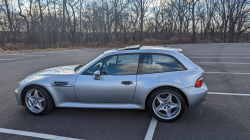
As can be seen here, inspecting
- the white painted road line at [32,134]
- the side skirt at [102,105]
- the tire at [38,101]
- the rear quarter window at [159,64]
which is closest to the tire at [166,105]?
the side skirt at [102,105]

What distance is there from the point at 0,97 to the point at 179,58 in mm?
4811

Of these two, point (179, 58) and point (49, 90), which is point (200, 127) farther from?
point (49, 90)

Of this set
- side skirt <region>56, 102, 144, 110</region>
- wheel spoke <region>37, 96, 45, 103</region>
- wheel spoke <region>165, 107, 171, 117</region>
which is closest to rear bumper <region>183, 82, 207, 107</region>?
wheel spoke <region>165, 107, 171, 117</region>

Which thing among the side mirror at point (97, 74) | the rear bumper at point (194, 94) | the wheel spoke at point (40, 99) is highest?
the side mirror at point (97, 74)

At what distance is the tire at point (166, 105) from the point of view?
3.82 m

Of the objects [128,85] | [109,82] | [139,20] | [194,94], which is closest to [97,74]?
[109,82]

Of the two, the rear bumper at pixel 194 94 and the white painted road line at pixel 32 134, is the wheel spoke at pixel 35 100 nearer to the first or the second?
the white painted road line at pixel 32 134

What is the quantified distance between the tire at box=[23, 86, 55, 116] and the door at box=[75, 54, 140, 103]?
0.65 meters

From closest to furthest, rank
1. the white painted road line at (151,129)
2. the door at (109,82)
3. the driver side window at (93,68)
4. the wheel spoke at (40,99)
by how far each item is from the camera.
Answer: the white painted road line at (151,129), the door at (109,82), the driver side window at (93,68), the wheel spoke at (40,99)

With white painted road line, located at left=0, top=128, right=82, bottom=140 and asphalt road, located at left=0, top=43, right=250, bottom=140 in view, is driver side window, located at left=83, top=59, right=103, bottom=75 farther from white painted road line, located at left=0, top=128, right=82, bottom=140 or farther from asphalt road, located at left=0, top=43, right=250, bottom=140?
white painted road line, located at left=0, top=128, right=82, bottom=140

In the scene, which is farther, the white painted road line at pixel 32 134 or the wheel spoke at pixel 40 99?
the wheel spoke at pixel 40 99

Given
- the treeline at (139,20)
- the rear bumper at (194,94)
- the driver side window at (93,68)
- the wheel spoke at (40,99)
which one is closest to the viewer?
the rear bumper at (194,94)

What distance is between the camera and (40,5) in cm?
3594

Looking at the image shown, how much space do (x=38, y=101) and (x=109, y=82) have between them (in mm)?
1620
